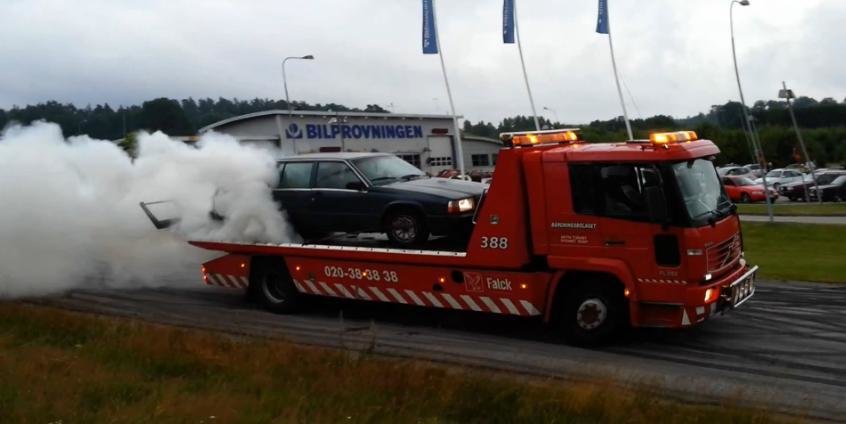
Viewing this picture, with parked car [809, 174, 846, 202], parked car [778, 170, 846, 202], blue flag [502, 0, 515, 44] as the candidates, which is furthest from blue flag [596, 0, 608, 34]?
parked car [778, 170, 846, 202]

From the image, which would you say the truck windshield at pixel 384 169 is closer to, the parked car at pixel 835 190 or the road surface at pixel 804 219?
the road surface at pixel 804 219

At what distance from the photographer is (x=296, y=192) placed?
1230 cm

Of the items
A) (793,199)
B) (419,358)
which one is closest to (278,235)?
(419,358)

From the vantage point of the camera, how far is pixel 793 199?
44500 millimetres

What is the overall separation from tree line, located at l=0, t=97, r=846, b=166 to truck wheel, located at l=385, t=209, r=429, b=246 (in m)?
11.6

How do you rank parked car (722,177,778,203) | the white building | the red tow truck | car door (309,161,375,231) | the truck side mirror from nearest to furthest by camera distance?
the truck side mirror < the red tow truck < car door (309,161,375,231) < parked car (722,177,778,203) < the white building

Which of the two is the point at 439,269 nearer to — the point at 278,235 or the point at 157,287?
the point at 278,235

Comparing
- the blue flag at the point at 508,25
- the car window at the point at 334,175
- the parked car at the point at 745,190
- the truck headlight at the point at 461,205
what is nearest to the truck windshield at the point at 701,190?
the truck headlight at the point at 461,205

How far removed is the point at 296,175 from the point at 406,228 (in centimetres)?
223

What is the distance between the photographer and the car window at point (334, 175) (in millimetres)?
11852

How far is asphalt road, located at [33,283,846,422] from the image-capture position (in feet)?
27.2

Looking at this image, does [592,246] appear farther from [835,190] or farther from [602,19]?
[835,190]

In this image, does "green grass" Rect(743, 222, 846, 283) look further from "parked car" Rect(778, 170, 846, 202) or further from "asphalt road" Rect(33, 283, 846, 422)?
"parked car" Rect(778, 170, 846, 202)

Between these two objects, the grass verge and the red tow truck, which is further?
the red tow truck
